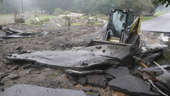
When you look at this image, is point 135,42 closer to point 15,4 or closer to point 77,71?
point 77,71

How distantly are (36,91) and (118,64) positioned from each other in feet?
9.26

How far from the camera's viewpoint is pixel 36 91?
3838mm

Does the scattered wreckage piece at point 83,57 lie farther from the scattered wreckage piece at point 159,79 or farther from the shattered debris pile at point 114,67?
the scattered wreckage piece at point 159,79

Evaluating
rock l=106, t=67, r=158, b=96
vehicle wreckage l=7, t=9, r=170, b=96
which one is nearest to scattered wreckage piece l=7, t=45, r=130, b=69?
vehicle wreckage l=7, t=9, r=170, b=96

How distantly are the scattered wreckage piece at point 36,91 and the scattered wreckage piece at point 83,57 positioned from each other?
123 centimetres

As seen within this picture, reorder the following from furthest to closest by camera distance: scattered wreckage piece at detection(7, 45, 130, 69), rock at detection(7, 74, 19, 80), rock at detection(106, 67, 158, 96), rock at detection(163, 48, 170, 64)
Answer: rock at detection(163, 48, 170, 64) < scattered wreckage piece at detection(7, 45, 130, 69) < rock at detection(7, 74, 19, 80) < rock at detection(106, 67, 158, 96)

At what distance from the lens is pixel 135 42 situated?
6.84 m

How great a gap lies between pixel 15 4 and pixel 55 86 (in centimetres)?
4938

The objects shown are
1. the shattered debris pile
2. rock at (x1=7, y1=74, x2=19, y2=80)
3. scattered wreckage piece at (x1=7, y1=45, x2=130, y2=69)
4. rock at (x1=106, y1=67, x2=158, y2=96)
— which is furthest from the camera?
scattered wreckage piece at (x1=7, y1=45, x2=130, y2=69)

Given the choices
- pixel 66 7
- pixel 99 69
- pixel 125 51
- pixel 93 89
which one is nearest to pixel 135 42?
pixel 125 51

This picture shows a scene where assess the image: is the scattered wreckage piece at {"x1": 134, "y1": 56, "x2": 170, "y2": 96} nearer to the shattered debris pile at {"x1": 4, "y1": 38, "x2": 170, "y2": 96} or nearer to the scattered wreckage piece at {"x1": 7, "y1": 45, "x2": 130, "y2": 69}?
the shattered debris pile at {"x1": 4, "y1": 38, "x2": 170, "y2": 96}

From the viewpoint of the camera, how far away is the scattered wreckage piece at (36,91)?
3.72 meters

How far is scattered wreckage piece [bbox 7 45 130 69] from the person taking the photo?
526cm

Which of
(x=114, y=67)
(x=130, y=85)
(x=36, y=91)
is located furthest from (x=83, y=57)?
(x=36, y=91)
